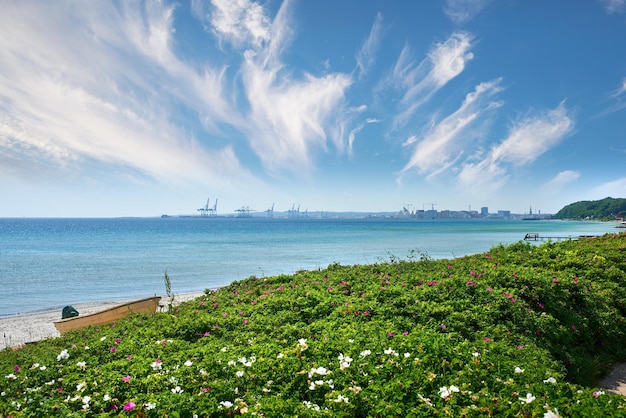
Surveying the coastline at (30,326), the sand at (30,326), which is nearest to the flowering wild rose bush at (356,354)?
the sand at (30,326)

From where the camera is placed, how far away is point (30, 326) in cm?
1444

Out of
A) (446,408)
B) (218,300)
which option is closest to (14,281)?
(218,300)

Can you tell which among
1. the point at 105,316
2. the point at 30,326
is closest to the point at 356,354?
the point at 105,316

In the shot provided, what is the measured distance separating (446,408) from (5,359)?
6660 millimetres

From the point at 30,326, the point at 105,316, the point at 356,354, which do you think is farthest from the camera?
the point at 30,326

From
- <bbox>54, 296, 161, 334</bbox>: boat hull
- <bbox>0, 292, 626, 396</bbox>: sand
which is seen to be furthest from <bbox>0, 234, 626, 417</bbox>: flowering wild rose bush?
<bbox>0, 292, 626, 396</bbox>: sand

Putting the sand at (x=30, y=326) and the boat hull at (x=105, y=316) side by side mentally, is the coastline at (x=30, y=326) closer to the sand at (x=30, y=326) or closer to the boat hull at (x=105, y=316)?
the sand at (x=30, y=326)

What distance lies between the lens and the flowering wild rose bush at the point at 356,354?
395 cm

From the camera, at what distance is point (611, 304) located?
8.66m

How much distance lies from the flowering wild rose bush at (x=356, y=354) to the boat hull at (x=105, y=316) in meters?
2.14

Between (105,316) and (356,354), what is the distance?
805 cm

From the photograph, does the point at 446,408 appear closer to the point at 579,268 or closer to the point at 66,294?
the point at 579,268

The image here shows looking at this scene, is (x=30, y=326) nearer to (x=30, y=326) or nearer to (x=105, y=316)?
(x=30, y=326)

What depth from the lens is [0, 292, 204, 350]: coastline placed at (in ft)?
41.1
